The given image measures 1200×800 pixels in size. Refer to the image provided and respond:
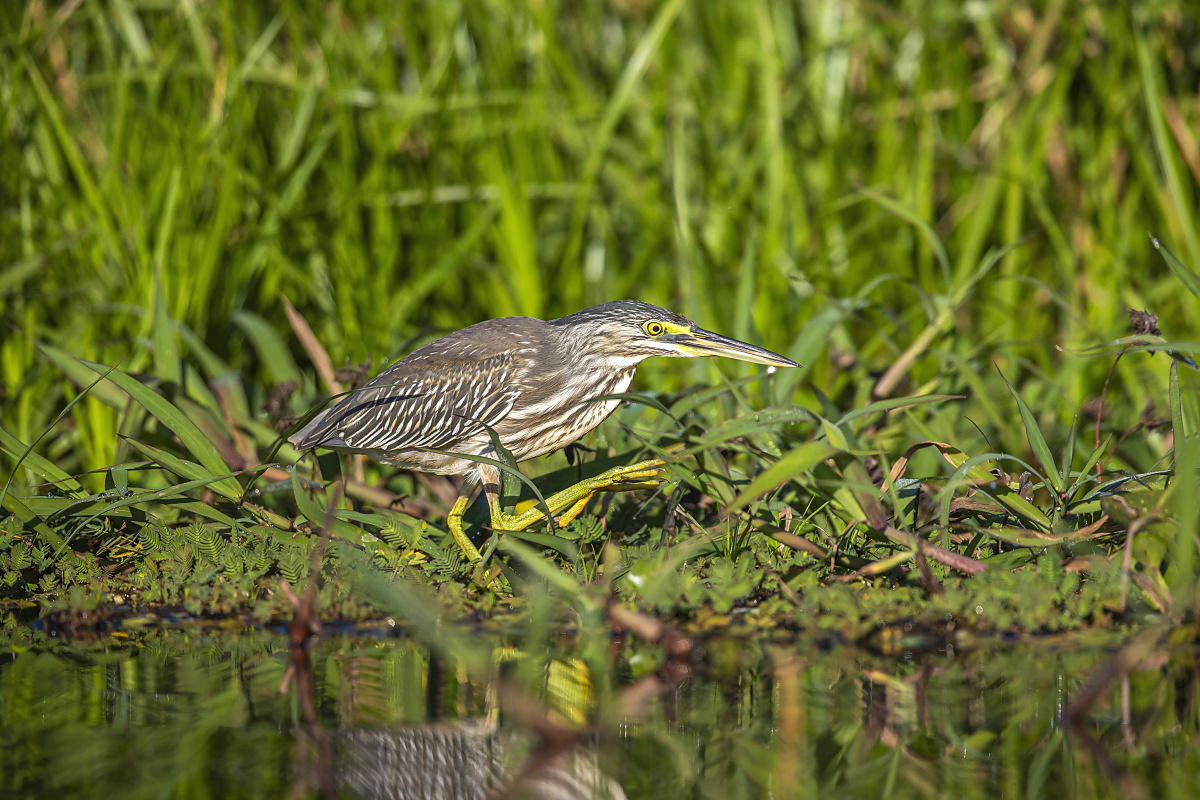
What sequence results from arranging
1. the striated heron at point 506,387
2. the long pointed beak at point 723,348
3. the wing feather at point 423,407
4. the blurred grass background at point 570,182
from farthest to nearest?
1. the blurred grass background at point 570,182
2. the wing feather at point 423,407
3. the striated heron at point 506,387
4. the long pointed beak at point 723,348

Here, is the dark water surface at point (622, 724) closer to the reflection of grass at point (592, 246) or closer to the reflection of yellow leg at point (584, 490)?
the reflection of grass at point (592, 246)

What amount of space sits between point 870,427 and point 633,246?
99.6 inches

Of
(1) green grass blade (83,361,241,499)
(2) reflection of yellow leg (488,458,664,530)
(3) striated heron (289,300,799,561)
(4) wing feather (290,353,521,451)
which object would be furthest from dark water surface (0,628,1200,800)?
(4) wing feather (290,353,521,451)

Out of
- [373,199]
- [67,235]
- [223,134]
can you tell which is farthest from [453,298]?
[67,235]

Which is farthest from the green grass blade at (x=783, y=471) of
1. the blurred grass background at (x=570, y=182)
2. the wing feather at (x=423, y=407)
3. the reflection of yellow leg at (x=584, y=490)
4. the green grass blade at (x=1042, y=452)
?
the blurred grass background at (x=570, y=182)

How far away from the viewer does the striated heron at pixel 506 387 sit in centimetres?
443

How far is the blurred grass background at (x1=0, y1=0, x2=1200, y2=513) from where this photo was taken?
5.78 meters

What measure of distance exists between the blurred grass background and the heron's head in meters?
0.77

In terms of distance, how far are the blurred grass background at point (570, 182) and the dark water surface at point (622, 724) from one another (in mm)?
2433

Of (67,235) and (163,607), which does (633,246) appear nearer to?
(67,235)

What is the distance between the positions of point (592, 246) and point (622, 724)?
497cm

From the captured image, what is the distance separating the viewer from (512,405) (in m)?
4.58

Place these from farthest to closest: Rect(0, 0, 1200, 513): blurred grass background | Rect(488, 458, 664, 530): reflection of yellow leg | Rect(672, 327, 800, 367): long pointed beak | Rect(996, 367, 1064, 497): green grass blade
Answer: Rect(0, 0, 1200, 513): blurred grass background < Rect(672, 327, 800, 367): long pointed beak < Rect(488, 458, 664, 530): reflection of yellow leg < Rect(996, 367, 1064, 497): green grass blade

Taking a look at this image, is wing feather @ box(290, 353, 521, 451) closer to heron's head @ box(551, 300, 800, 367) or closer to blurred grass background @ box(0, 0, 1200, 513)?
heron's head @ box(551, 300, 800, 367)
